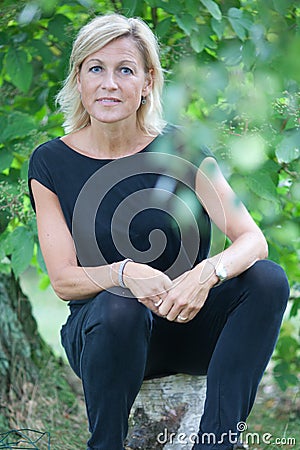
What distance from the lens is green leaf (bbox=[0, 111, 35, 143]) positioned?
2188mm

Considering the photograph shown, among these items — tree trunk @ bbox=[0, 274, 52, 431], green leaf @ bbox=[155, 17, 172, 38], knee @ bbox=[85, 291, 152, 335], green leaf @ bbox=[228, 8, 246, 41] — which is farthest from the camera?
tree trunk @ bbox=[0, 274, 52, 431]

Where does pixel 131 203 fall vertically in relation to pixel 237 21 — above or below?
below

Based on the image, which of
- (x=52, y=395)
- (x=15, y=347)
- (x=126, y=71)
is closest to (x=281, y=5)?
(x=126, y=71)

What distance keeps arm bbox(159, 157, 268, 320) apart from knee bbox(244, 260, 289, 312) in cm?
5

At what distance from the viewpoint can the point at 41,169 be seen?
192 centimetres

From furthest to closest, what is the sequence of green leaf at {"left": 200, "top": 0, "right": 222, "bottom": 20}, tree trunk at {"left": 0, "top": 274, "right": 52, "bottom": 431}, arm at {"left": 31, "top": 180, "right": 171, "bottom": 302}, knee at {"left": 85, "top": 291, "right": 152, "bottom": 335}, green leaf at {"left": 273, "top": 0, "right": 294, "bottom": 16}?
tree trunk at {"left": 0, "top": 274, "right": 52, "bottom": 431} → green leaf at {"left": 200, "top": 0, "right": 222, "bottom": 20} → green leaf at {"left": 273, "top": 0, "right": 294, "bottom": 16} → arm at {"left": 31, "top": 180, "right": 171, "bottom": 302} → knee at {"left": 85, "top": 291, "right": 152, "bottom": 335}

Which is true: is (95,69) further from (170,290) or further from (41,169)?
(170,290)

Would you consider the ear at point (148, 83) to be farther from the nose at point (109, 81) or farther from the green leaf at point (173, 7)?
the green leaf at point (173, 7)

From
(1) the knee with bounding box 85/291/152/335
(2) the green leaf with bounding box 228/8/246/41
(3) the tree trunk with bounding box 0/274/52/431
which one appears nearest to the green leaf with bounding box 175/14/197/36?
(2) the green leaf with bounding box 228/8/246/41

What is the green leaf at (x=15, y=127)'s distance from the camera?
219cm

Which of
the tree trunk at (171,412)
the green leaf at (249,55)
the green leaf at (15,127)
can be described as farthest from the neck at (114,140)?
the tree trunk at (171,412)

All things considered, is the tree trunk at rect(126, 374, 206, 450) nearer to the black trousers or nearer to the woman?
the woman

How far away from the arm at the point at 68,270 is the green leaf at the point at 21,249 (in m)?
0.22

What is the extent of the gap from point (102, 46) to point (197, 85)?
0.35 meters
